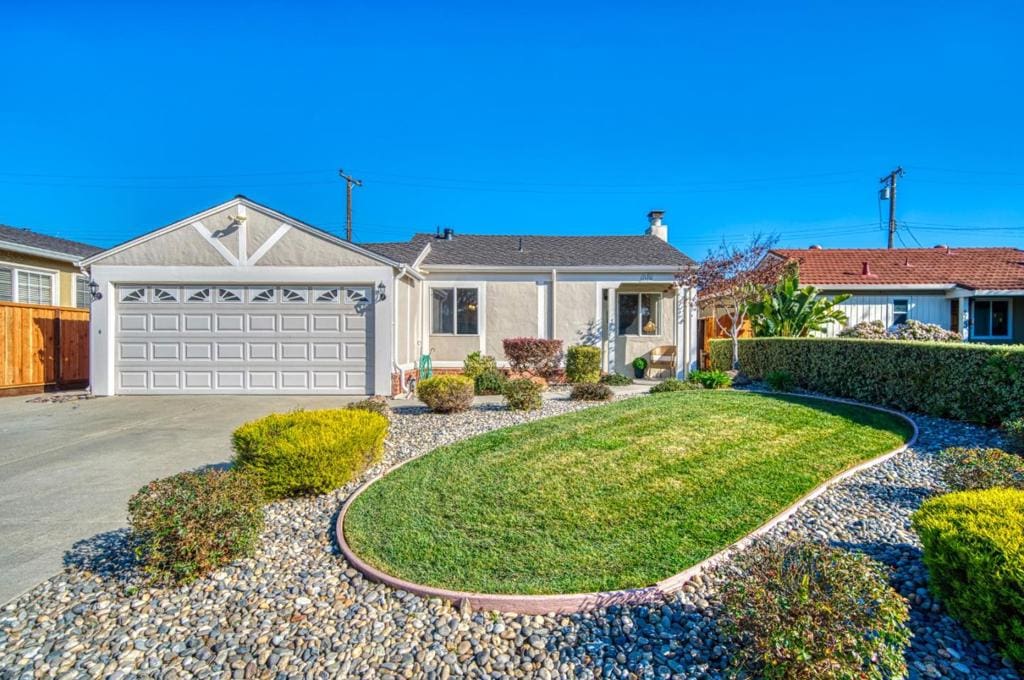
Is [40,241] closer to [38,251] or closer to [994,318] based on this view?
[38,251]

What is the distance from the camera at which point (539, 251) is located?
635 inches

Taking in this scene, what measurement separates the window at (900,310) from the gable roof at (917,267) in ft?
2.41

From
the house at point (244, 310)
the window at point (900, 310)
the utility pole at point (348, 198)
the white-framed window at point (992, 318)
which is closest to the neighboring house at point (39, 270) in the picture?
the house at point (244, 310)

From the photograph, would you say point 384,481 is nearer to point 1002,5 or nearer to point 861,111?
point 1002,5

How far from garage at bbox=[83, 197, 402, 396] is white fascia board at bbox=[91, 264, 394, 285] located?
2 cm

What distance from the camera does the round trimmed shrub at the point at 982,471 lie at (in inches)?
165

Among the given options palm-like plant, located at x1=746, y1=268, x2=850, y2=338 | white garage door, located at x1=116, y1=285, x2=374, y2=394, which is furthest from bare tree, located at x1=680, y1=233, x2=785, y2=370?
white garage door, located at x1=116, y1=285, x2=374, y2=394

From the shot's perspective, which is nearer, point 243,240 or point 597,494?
point 597,494

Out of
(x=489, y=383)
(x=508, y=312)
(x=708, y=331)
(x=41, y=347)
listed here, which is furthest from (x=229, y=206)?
(x=708, y=331)

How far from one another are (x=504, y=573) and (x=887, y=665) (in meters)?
2.20

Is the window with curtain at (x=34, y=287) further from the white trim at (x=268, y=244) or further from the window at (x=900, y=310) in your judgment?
the window at (x=900, y=310)

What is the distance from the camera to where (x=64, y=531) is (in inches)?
171

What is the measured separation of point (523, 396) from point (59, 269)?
49.3 feet

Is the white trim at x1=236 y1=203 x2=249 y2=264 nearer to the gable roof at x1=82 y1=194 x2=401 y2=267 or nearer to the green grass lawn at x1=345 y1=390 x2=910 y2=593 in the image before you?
the gable roof at x1=82 y1=194 x2=401 y2=267
